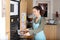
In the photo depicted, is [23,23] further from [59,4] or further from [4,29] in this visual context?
[59,4]

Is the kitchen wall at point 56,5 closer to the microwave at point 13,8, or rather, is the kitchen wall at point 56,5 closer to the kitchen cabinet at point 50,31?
the kitchen cabinet at point 50,31

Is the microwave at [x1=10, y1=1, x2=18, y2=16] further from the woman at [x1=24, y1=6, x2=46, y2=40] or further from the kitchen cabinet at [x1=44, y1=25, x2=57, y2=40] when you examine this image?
the kitchen cabinet at [x1=44, y1=25, x2=57, y2=40]

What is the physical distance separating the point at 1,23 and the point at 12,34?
2.21 ft

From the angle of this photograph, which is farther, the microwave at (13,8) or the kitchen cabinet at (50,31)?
the kitchen cabinet at (50,31)

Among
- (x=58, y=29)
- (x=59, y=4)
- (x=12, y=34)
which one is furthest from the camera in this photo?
(x=59, y=4)

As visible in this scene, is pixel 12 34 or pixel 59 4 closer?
pixel 12 34

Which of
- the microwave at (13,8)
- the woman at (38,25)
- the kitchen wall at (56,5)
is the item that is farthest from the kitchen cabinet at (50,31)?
the woman at (38,25)

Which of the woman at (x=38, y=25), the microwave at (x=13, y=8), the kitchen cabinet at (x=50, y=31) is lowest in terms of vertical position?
the kitchen cabinet at (x=50, y=31)

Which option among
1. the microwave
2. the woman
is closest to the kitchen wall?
the microwave

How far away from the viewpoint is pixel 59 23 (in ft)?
16.9

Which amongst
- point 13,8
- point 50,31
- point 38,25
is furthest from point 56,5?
point 38,25

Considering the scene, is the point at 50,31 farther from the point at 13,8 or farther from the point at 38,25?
the point at 38,25

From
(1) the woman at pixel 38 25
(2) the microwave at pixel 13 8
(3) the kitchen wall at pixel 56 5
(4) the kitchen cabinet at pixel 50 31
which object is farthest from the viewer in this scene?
(3) the kitchen wall at pixel 56 5

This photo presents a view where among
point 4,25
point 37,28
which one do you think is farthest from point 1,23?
point 37,28
